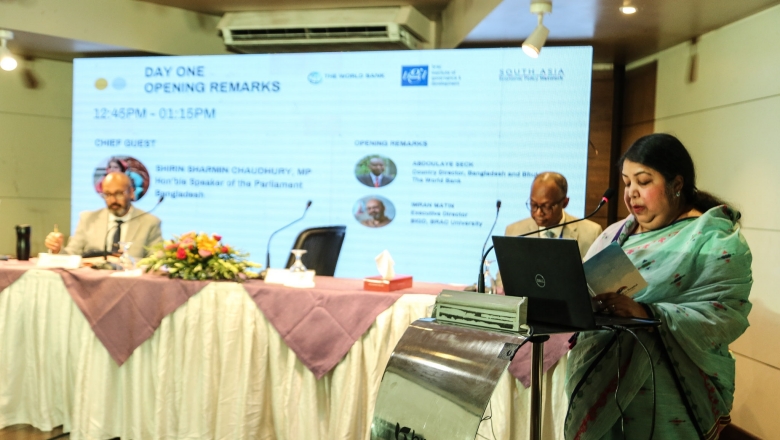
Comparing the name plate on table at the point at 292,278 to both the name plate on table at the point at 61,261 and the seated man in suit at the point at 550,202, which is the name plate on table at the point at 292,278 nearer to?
the name plate on table at the point at 61,261

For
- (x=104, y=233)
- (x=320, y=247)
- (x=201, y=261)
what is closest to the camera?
(x=201, y=261)

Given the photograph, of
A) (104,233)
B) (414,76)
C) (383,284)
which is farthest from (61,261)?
(414,76)

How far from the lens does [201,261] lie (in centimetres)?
317

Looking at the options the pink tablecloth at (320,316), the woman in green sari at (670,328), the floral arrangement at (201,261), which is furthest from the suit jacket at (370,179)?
the woman in green sari at (670,328)

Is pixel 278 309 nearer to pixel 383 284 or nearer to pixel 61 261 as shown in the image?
pixel 383 284

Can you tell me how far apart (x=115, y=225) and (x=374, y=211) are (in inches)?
67.5

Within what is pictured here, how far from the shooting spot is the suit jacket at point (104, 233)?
4082 millimetres

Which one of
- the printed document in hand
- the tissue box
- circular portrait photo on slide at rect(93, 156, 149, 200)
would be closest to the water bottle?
circular portrait photo on slide at rect(93, 156, 149, 200)

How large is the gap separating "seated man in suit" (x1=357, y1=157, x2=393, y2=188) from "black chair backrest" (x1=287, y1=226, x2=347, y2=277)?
3.22 ft

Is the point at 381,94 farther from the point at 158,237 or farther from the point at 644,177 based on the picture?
the point at 644,177

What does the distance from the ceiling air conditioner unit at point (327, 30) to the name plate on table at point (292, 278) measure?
2417 millimetres

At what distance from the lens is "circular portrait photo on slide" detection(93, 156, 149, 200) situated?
5.34m

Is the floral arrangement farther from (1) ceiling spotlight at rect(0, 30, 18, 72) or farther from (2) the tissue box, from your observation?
(1) ceiling spotlight at rect(0, 30, 18, 72)

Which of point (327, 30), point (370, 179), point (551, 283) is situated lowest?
point (551, 283)
